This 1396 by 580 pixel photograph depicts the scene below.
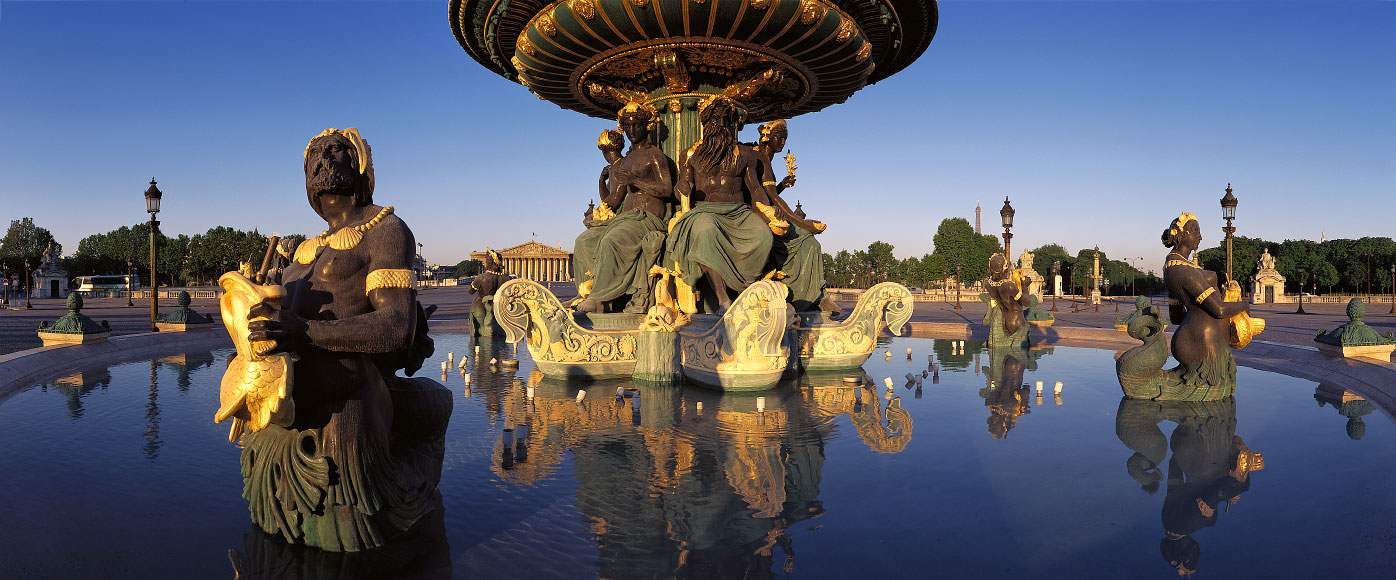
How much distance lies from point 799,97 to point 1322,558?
30.4ft

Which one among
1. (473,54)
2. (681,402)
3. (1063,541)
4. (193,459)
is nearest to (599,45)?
(473,54)

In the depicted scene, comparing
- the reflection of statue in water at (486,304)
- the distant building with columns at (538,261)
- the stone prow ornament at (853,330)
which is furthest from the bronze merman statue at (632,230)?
the distant building with columns at (538,261)

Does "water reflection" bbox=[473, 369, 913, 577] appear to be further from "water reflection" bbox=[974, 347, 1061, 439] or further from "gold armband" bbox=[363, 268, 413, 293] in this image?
"gold armband" bbox=[363, 268, 413, 293]

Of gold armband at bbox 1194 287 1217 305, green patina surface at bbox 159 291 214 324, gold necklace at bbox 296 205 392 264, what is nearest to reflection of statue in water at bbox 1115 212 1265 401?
gold armband at bbox 1194 287 1217 305

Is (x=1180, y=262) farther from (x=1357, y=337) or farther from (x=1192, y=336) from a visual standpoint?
(x=1357, y=337)

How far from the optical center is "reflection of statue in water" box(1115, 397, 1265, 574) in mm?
3314

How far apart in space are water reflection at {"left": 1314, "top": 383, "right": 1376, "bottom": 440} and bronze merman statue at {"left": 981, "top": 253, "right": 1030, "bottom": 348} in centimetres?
454

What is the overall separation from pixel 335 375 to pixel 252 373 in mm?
303

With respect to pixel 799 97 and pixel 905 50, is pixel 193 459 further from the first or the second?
pixel 905 50

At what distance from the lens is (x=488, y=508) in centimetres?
362

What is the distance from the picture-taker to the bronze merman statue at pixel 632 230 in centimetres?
916

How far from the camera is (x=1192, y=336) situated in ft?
21.7

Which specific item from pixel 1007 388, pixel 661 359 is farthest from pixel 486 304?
pixel 1007 388

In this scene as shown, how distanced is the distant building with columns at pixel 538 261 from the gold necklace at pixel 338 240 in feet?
418
